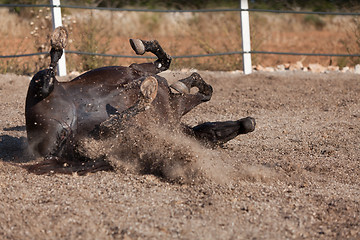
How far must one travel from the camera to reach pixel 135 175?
3.72m

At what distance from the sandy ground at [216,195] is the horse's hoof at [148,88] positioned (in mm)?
512

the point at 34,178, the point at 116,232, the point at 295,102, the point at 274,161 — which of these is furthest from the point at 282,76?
the point at 116,232

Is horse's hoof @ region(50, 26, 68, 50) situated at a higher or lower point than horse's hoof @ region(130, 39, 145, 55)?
higher

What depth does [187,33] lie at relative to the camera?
1332cm

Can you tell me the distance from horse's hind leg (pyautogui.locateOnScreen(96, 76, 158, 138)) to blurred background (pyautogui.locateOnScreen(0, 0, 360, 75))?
4.02 metres

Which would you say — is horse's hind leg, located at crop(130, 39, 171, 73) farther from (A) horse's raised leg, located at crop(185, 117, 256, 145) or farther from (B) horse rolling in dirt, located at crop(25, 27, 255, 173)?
(A) horse's raised leg, located at crop(185, 117, 256, 145)

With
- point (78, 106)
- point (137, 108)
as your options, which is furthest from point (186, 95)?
point (78, 106)

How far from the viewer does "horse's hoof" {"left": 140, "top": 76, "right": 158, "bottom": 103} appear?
3.50m

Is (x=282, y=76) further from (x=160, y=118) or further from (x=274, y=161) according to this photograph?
(x=160, y=118)

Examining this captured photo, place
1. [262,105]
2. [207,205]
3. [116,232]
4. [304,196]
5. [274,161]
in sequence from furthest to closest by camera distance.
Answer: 1. [262,105]
2. [274,161]
3. [304,196]
4. [207,205]
5. [116,232]

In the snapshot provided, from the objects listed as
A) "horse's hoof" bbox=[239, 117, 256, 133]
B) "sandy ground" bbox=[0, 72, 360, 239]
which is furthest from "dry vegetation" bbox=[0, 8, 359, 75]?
"horse's hoof" bbox=[239, 117, 256, 133]

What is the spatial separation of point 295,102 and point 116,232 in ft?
14.5

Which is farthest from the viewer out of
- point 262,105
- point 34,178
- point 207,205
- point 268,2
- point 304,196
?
point 268,2

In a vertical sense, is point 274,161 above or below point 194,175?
below
